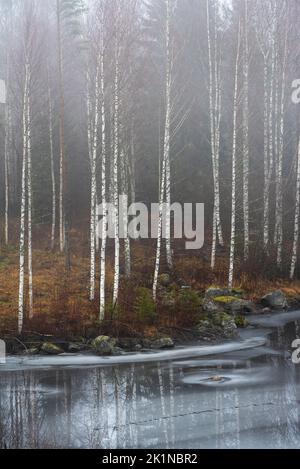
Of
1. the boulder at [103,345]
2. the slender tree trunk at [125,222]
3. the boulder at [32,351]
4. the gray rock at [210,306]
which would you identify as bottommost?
the boulder at [32,351]

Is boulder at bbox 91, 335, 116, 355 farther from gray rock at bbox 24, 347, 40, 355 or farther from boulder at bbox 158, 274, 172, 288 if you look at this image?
boulder at bbox 158, 274, 172, 288

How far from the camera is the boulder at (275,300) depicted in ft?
73.7

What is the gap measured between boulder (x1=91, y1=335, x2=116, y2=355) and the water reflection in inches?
65.9

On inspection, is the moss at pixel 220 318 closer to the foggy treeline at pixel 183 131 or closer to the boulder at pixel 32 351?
the foggy treeline at pixel 183 131

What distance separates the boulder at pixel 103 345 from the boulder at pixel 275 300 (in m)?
9.00

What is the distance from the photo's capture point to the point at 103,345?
15562mm

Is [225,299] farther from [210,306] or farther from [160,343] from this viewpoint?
[160,343]

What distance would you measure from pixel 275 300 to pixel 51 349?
35.6 feet

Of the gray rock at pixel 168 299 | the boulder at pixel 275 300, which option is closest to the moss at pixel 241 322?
the gray rock at pixel 168 299

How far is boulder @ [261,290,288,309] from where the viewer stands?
22.5 metres

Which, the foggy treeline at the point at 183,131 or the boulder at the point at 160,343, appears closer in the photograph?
the boulder at the point at 160,343

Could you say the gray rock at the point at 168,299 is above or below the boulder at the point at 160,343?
above

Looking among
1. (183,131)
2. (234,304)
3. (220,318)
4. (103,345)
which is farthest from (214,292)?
(183,131)
